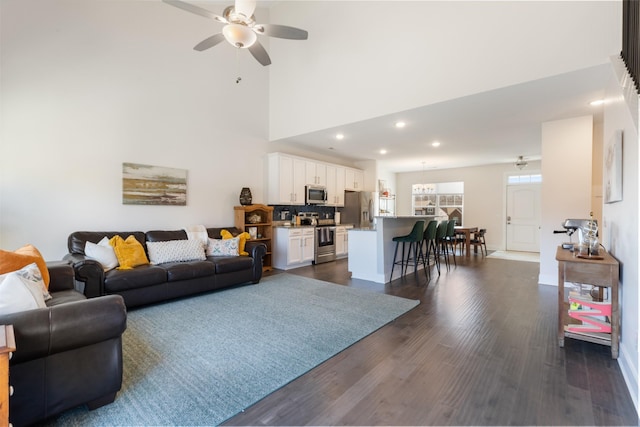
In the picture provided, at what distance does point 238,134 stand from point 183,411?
16.0 ft

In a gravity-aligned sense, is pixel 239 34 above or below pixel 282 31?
below

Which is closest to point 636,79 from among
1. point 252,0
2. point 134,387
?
point 252,0

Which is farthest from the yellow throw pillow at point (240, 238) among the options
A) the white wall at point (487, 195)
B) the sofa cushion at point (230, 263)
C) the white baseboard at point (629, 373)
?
the white wall at point (487, 195)

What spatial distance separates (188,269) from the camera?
12.5 ft

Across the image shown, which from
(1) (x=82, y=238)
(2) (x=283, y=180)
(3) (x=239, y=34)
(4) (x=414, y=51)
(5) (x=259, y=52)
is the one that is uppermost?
(4) (x=414, y=51)

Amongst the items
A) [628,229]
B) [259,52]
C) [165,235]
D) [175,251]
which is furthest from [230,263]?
[628,229]

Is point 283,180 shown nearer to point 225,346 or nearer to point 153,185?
point 153,185

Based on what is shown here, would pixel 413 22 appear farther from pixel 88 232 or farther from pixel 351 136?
pixel 88 232

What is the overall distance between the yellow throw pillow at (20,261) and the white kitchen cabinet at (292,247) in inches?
146

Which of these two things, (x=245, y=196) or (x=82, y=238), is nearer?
(x=82, y=238)

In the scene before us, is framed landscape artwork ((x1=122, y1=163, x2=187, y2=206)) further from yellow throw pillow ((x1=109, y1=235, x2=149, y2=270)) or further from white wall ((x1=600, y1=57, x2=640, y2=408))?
white wall ((x1=600, y1=57, x2=640, y2=408))

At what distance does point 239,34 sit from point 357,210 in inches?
210

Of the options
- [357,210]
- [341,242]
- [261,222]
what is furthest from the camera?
[357,210]

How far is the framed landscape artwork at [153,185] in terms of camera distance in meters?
4.30
